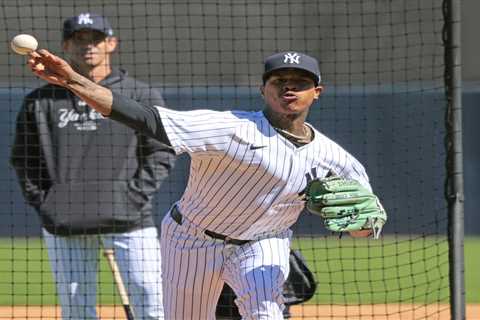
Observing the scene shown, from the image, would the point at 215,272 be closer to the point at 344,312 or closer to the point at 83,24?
the point at 83,24

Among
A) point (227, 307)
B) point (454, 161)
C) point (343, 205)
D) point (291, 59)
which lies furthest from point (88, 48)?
point (343, 205)

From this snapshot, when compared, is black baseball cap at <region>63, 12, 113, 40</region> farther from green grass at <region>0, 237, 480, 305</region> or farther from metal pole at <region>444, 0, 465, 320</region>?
green grass at <region>0, 237, 480, 305</region>

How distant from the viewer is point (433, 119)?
1266cm

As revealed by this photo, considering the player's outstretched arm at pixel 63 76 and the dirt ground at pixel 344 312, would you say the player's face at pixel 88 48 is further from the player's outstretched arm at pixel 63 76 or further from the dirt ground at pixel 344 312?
the player's outstretched arm at pixel 63 76

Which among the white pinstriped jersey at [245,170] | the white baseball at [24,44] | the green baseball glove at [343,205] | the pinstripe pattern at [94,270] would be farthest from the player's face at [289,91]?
the pinstripe pattern at [94,270]

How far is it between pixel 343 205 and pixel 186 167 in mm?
7433

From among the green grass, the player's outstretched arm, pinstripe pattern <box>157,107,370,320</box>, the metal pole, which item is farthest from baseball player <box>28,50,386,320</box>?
the green grass

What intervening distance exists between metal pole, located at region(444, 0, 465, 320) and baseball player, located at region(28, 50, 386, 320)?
1.26 m

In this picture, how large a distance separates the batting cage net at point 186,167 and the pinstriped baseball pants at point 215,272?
1cm

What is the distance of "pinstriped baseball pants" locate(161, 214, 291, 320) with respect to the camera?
514cm

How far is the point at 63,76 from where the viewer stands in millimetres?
4469

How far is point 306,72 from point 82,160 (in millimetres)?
2036

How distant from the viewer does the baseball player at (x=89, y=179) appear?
655 centimetres

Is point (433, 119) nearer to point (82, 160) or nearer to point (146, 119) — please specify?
point (82, 160)
